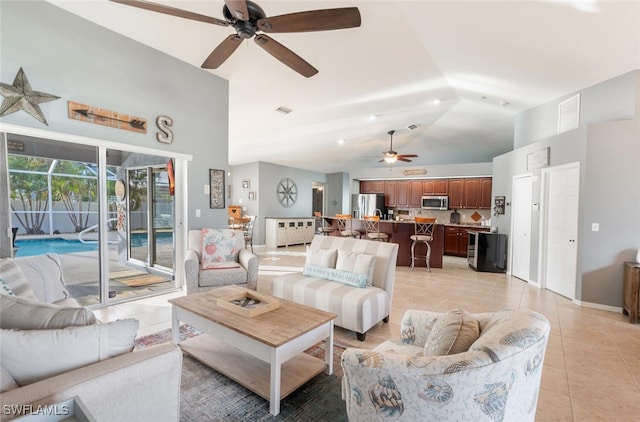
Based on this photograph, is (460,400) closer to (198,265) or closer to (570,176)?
(198,265)

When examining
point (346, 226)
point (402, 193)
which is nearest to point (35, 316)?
point (346, 226)

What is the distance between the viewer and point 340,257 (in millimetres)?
3211

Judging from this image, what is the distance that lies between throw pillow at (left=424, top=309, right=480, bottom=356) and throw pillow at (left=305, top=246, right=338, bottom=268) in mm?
1888

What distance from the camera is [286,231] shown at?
341 inches

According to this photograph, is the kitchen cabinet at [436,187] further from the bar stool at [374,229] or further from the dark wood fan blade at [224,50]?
the dark wood fan blade at [224,50]

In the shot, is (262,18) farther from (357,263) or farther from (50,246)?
(50,246)

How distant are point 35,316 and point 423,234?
5.96 m

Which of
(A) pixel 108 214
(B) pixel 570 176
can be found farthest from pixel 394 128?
(A) pixel 108 214

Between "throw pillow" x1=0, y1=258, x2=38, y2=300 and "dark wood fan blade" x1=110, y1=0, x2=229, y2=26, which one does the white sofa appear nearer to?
"throw pillow" x1=0, y1=258, x2=38, y2=300

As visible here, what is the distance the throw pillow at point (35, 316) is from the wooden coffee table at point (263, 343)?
2.97 ft

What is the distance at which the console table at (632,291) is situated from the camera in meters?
3.27

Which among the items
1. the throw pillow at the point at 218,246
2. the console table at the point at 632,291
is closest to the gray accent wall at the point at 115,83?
the throw pillow at the point at 218,246

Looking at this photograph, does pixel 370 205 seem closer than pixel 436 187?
No

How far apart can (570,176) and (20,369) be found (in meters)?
5.82
